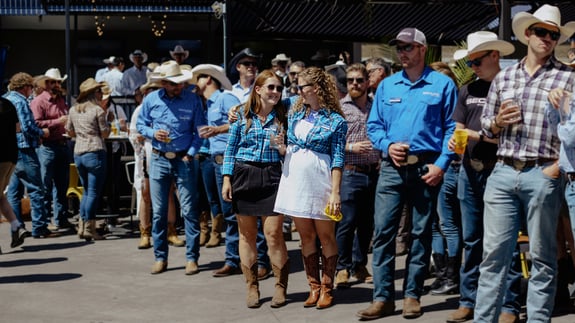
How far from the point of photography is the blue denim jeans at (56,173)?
12.9 m

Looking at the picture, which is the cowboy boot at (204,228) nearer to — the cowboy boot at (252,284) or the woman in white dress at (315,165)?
the cowboy boot at (252,284)

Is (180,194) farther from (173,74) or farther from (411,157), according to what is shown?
(411,157)

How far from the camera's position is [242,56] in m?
9.74

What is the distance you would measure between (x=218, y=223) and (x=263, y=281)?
2360mm

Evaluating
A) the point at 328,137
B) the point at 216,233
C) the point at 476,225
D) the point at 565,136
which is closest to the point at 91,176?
the point at 216,233

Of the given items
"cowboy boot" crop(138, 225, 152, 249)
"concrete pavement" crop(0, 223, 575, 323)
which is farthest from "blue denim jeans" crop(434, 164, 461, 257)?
"cowboy boot" crop(138, 225, 152, 249)

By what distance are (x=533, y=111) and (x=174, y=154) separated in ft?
14.6

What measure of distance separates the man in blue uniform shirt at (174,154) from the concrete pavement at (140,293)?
34 cm

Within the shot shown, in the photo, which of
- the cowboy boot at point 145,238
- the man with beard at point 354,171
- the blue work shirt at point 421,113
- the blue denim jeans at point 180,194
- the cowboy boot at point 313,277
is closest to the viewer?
the blue work shirt at point 421,113

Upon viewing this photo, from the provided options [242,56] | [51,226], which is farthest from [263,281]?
[51,226]

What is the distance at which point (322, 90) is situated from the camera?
25.3 ft

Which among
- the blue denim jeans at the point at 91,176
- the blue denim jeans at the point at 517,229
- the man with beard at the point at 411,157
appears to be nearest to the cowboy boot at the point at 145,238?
the blue denim jeans at the point at 91,176

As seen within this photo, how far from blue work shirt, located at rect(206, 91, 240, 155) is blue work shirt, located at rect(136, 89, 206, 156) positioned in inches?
4.5

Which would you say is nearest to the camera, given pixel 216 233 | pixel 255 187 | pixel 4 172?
pixel 255 187
